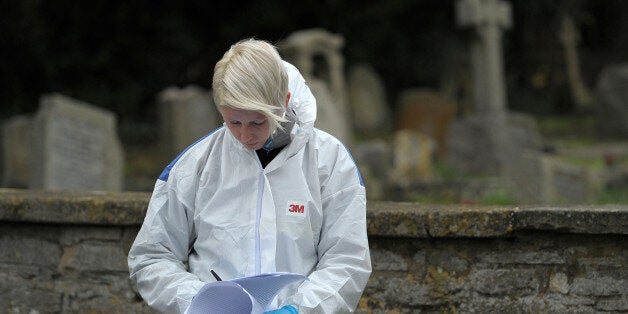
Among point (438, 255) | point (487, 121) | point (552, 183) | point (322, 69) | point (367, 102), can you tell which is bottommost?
point (367, 102)

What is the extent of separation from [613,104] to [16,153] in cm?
965

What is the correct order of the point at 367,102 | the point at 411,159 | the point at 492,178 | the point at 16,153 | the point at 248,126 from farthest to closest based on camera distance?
the point at 367,102, the point at 492,178, the point at 411,159, the point at 16,153, the point at 248,126

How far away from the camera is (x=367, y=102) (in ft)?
68.7

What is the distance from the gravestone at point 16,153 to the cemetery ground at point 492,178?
1207 mm

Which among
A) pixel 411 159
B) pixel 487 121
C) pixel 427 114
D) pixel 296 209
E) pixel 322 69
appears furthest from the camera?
pixel 427 114

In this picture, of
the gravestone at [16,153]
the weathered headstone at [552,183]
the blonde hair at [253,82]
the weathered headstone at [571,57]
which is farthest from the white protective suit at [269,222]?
the weathered headstone at [571,57]

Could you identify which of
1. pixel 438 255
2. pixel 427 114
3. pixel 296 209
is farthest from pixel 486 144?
pixel 296 209

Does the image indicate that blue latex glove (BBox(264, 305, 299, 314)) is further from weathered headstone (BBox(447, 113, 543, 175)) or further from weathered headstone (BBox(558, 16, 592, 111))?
weathered headstone (BBox(558, 16, 592, 111))

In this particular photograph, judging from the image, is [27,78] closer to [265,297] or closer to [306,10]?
[306,10]

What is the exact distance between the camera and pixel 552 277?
4480mm

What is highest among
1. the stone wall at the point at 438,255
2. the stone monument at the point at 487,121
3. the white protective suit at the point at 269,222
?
the white protective suit at the point at 269,222

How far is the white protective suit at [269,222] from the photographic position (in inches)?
123

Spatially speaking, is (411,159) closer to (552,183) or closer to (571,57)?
(552,183)

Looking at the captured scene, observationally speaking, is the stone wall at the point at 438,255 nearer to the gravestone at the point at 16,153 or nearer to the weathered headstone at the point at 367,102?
the gravestone at the point at 16,153
